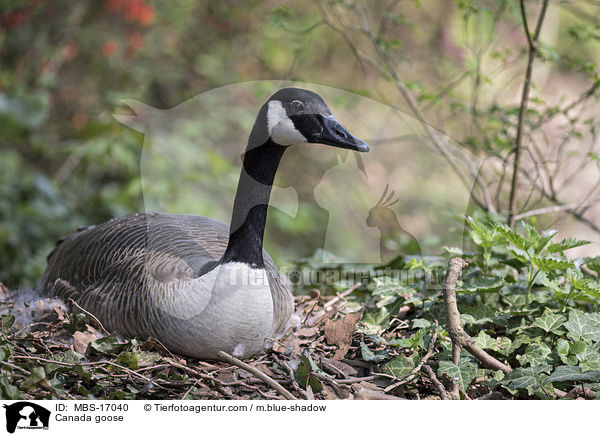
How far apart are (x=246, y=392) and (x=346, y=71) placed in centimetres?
658

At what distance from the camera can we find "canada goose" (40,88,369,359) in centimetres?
235

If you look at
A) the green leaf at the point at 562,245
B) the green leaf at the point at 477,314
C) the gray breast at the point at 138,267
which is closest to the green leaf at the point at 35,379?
the gray breast at the point at 138,267

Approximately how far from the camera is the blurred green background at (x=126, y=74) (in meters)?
5.59

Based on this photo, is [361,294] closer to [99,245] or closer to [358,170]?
[358,170]

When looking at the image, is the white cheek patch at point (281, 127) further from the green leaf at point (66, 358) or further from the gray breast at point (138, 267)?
the green leaf at point (66, 358)

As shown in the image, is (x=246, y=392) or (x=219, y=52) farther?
(x=219, y=52)

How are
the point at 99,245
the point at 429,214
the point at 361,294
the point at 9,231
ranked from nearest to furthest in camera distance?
the point at 99,245
the point at 361,294
the point at 429,214
the point at 9,231

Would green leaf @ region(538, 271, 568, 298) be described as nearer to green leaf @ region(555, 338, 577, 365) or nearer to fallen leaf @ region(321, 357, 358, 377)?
green leaf @ region(555, 338, 577, 365)

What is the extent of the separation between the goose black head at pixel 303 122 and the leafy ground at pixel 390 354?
0.75 metres

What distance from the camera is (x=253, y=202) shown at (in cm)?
263

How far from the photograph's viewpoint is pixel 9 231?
5402 mm

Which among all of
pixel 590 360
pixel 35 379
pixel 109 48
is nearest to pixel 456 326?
pixel 590 360
